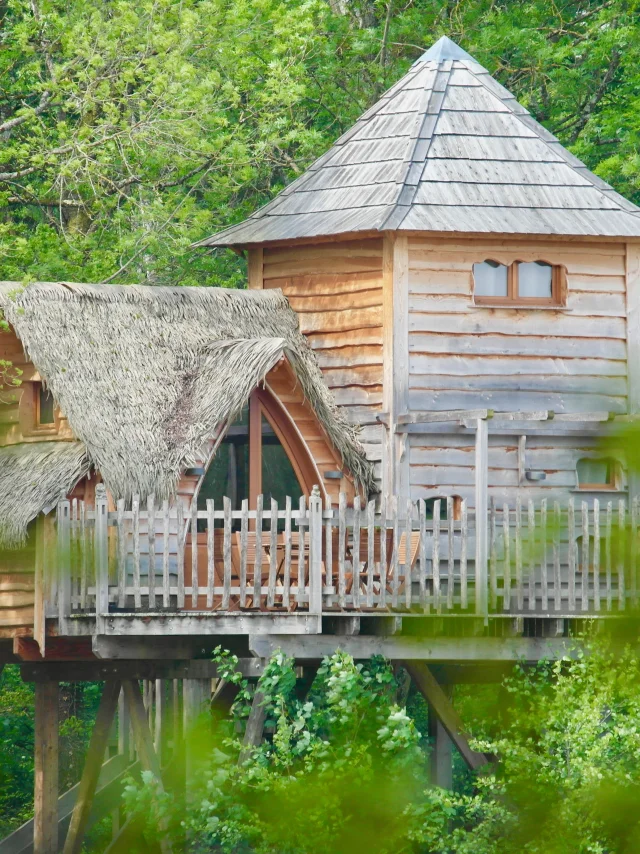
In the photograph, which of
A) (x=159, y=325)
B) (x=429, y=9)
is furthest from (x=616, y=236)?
(x=429, y=9)

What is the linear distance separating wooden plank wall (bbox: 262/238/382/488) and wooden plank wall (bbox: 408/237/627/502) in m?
0.47

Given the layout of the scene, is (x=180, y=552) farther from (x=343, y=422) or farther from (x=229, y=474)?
(x=229, y=474)

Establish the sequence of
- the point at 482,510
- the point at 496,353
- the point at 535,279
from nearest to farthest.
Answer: the point at 482,510 < the point at 496,353 < the point at 535,279

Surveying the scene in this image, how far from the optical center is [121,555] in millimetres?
12250

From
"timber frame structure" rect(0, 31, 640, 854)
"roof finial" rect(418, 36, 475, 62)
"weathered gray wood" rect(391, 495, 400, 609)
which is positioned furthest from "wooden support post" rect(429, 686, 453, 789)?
"roof finial" rect(418, 36, 475, 62)

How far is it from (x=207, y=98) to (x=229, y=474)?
5684 millimetres

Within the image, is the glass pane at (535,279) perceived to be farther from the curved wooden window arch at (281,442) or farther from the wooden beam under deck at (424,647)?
the wooden beam under deck at (424,647)

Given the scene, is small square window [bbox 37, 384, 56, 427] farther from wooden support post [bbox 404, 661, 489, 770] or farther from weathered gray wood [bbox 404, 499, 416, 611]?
wooden support post [bbox 404, 661, 489, 770]

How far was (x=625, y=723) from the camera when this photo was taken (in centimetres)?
1217

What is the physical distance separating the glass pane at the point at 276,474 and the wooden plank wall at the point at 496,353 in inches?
89.3

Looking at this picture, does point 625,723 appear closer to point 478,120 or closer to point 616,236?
point 616,236

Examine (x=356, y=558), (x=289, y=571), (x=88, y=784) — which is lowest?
Result: (x=88, y=784)

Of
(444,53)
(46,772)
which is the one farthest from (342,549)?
(444,53)

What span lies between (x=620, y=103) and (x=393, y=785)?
2252 centimetres
